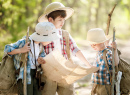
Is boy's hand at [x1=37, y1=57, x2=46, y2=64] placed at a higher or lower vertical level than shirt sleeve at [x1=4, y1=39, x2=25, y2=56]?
lower

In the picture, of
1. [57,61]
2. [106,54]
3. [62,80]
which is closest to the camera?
[57,61]

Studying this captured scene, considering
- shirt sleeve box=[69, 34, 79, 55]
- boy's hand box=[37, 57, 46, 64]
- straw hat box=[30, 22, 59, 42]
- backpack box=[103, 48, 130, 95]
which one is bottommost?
backpack box=[103, 48, 130, 95]

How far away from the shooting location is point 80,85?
18.8 ft

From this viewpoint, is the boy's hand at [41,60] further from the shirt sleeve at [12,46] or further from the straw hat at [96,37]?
the straw hat at [96,37]

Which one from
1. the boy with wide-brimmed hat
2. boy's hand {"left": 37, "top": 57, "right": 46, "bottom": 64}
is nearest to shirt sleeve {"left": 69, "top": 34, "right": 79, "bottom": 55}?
the boy with wide-brimmed hat

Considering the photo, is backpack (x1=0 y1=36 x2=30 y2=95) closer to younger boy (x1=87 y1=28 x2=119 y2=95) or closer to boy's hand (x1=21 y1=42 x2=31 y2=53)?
boy's hand (x1=21 y1=42 x2=31 y2=53)

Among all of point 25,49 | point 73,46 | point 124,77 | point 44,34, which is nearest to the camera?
point 25,49

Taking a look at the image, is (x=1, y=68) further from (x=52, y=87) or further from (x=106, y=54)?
(x=106, y=54)

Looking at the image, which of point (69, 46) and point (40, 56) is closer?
point (40, 56)

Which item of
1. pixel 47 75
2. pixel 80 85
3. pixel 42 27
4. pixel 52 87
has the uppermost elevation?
pixel 42 27

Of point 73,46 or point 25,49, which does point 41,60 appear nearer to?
point 25,49

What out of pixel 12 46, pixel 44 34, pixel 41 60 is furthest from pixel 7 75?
pixel 44 34

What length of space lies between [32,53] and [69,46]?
736 millimetres

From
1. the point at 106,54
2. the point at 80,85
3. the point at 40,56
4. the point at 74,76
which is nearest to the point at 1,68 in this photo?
the point at 40,56
